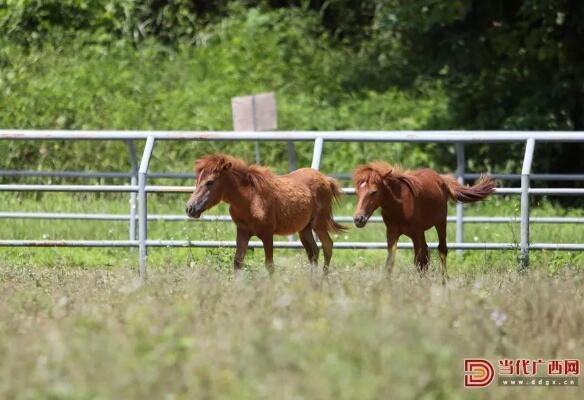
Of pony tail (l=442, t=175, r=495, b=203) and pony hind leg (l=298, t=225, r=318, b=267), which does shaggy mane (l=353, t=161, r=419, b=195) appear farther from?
pony hind leg (l=298, t=225, r=318, b=267)

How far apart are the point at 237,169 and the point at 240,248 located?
602 mm

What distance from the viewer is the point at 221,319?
23.0ft

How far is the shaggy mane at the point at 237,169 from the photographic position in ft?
32.7

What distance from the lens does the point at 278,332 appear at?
6.30m

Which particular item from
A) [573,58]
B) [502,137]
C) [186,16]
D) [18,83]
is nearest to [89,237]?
[502,137]

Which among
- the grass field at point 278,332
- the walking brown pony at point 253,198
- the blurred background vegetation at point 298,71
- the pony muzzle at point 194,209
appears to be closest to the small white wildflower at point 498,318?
the grass field at point 278,332

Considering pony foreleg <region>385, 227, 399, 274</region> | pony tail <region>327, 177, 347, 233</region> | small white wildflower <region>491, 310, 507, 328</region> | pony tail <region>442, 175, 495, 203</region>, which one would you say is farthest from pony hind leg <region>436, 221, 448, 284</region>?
small white wildflower <region>491, 310, 507, 328</region>

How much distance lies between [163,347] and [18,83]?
14486 millimetres

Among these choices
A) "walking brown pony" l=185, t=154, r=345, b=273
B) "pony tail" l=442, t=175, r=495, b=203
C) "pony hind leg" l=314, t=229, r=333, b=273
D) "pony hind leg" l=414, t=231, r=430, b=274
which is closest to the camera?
"walking brown pony" l=185, t=154, r=345, b=273

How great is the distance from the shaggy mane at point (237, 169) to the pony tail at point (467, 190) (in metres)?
1.53

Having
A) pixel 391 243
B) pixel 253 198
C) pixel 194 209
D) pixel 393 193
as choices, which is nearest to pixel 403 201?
pixel 393 193

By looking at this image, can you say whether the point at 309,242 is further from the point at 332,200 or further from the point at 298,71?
the point at 298,71

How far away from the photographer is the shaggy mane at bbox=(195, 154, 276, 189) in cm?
997

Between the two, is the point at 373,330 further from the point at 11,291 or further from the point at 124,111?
the point at 124,111
